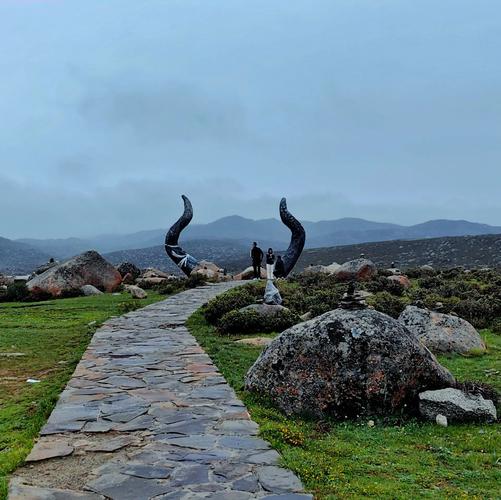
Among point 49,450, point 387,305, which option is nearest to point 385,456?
point 49,450

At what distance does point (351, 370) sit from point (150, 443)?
8.71 ft

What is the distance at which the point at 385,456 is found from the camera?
5.67 m

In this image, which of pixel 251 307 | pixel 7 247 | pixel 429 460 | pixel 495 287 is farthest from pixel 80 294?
pixel 7 247

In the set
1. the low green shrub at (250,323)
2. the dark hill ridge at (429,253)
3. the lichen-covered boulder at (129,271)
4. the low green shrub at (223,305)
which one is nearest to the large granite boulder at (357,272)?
the low green shrub at (223,305)

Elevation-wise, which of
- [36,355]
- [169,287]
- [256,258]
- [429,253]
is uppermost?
[256,258]

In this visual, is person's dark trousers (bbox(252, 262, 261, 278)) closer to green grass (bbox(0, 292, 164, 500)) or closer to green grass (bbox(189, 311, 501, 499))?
green grass (bbox(0, 292, 164, 500))

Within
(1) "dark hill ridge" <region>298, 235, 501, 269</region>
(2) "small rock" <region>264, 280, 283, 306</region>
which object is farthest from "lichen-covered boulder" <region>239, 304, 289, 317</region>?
(1) "dark hill ridge" <region>298, 235, 501, 269</region>

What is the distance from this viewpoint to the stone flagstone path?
176 inches

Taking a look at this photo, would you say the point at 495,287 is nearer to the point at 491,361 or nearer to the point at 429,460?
the point at 491,361

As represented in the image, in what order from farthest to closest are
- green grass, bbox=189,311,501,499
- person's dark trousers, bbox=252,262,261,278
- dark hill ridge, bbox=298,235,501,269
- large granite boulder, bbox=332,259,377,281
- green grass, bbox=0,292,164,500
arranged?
1. dark hill ridge, bbox=298,235,501,269
2. person's dark trousers, bbox=252,262,261,278
3. large granite boulder, bbox=332,259,377,281
4. green grass, bbox=0,292,164,500
5. green grass, bbox=189,311,501,499

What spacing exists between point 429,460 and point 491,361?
5.42 meters

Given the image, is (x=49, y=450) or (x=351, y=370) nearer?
(x=49, y=450)

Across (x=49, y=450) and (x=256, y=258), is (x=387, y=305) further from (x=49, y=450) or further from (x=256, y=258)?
(x=256, y=258)

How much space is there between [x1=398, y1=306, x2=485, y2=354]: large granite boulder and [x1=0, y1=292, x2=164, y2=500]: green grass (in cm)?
646
